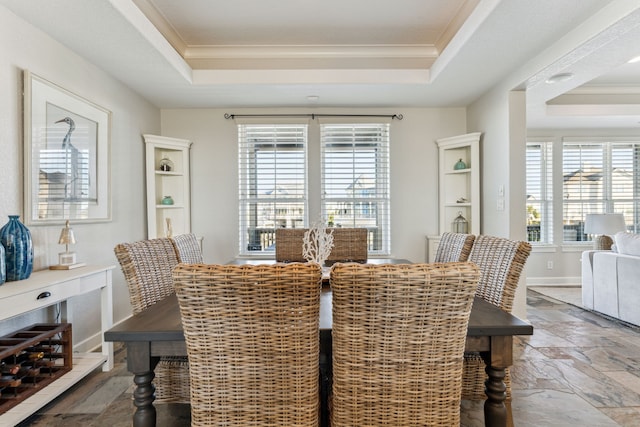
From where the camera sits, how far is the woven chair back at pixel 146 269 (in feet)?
5.47

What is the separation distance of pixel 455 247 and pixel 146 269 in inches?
73.1

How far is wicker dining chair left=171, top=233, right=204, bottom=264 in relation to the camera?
212 cm

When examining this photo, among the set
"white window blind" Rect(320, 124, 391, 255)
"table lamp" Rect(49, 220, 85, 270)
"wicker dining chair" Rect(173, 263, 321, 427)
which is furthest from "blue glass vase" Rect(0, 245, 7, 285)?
"white window blind" Rect(320, 124, 391, 255)

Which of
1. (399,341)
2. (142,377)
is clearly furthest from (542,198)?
(142,377)

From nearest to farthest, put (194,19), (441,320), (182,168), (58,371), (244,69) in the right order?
1. (441,320)
2. (58,371)
3. (194,19)
4. (244,69)
5. (182,168)

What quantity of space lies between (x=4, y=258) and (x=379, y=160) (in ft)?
12.0

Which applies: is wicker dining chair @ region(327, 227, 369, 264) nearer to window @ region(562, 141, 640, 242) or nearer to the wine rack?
the wine rack

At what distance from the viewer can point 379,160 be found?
437cm

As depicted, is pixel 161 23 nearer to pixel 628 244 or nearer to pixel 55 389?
pixel 55 389

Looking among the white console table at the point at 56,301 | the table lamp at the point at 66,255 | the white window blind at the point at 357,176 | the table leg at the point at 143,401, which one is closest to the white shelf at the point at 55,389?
the white console table at the point at 56,301

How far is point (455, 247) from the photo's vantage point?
2.24m

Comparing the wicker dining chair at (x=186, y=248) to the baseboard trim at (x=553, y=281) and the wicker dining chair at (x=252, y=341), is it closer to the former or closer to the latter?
the wicker dining chair at (x=252, y=341)

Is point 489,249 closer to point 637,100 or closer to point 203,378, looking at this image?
point 203,378

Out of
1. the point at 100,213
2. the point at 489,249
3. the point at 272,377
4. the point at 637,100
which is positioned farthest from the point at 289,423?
the point at 637,100
